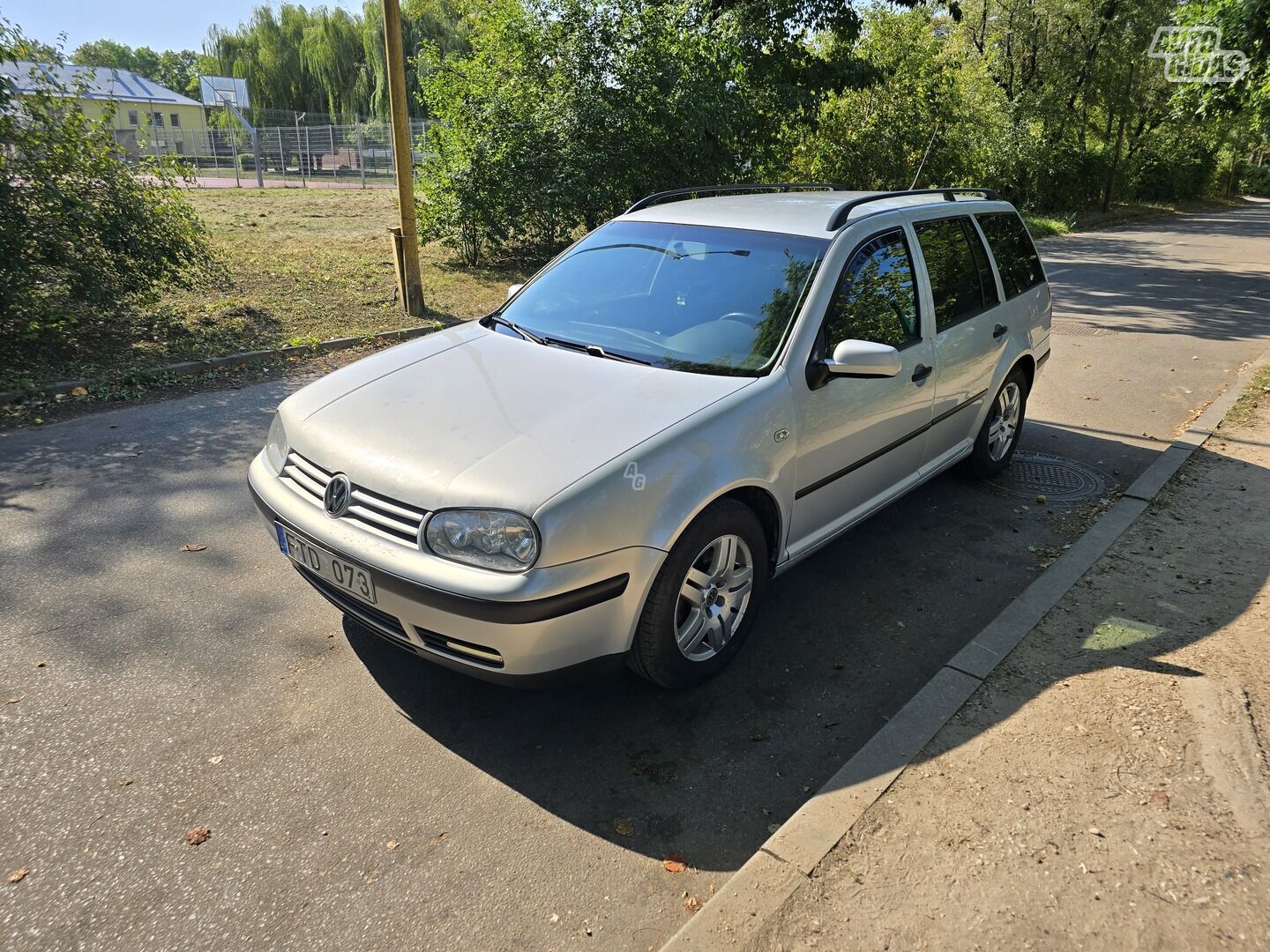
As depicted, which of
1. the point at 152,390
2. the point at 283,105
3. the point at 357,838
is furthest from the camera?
the point at 283,105

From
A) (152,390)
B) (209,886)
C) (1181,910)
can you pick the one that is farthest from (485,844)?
(152,390)

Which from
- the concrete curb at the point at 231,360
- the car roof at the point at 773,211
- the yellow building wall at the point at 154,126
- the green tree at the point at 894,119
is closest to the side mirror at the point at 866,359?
the car roof at the point at 773,211

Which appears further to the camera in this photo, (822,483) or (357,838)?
(822,483)

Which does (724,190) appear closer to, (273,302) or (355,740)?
(355,740)

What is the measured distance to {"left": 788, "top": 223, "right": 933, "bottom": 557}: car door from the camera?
3719 millimetres

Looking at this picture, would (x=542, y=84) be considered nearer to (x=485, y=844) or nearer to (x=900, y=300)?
(x=900, y=300)

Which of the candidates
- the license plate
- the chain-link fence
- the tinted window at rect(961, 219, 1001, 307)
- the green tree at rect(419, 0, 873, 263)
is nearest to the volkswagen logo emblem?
the license plate

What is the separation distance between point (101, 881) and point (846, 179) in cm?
1929

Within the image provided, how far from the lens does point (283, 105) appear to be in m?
49.1

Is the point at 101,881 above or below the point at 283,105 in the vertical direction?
below

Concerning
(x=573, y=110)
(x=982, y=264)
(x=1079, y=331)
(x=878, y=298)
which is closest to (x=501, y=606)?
(x=878, y=298)

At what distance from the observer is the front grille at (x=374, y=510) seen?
9.61ft

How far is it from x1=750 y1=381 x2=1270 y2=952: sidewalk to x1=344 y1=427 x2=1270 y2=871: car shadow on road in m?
0.15

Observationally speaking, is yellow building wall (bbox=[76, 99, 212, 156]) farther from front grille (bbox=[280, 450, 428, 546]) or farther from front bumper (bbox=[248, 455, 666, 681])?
front bumper (bbox=[248, 455, 666, 681])
